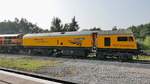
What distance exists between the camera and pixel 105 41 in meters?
28.5

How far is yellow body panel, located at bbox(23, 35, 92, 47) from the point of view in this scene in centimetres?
3057

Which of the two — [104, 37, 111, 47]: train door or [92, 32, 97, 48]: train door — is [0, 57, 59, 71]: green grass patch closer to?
[104, 37, 111, 47]: train door

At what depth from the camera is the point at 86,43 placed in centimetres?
3042

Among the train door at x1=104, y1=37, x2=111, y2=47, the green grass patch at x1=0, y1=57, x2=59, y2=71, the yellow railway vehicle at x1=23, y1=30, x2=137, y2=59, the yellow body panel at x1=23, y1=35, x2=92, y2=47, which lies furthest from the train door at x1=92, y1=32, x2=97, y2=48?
the green grass patch at x1=0, y1=57, x2=59, y2=71

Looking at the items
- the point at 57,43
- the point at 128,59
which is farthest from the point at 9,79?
the point at 57,43

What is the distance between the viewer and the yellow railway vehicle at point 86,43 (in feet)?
88.0

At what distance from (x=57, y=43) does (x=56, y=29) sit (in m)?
60.5

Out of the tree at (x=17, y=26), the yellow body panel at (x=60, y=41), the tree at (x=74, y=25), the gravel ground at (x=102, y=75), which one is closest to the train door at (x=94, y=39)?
the yellow body panel at (x=60, y=41)

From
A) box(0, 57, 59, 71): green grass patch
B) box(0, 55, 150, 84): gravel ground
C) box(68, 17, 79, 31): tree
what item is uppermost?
box(68, 17, 79, 31): tree

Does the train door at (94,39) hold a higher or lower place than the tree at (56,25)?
lower

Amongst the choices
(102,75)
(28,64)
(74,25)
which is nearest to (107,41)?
(28,64)

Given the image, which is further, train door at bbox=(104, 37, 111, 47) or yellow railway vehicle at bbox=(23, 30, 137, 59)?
train door at bbox=(104, 37, 111, 47)

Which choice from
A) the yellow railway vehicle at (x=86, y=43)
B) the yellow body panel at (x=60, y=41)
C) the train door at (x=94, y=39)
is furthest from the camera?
the yellow body panel at (x=60, y=41)

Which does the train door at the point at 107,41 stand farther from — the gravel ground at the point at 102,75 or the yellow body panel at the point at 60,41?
the gravel ground at the point at 102,75
